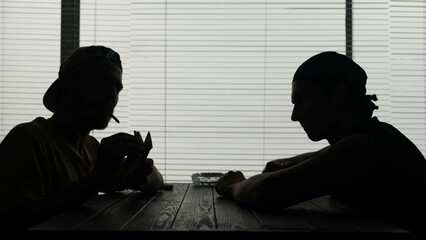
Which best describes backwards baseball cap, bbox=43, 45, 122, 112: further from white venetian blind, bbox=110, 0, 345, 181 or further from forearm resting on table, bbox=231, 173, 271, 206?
white venetian blind, bbox=110, 0, 345, 181

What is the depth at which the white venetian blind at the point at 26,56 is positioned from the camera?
116 inches

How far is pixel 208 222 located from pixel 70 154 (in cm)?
84

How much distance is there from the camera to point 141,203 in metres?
1.45

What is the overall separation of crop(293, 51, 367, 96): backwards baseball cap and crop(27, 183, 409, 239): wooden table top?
408 millimetres

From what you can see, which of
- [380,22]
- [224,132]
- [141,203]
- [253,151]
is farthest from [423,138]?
[141,203]

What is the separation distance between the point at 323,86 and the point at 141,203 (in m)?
0.73

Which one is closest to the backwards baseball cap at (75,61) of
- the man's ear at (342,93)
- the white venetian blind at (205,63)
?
the man's ear at (342,93)

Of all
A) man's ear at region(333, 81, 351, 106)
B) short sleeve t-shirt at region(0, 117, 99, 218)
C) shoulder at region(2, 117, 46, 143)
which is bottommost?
short sleeve t-shirt at region(0, 117, 99, 218)

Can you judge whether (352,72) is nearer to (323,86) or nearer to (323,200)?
(323,86)

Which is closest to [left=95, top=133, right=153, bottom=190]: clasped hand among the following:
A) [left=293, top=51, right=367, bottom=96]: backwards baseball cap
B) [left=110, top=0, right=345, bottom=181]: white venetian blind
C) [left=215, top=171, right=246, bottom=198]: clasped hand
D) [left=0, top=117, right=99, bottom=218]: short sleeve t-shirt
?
[left=0, top=117, right=99, bottom=218]: short sleeve t-shirt

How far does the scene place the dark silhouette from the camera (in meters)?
1.25

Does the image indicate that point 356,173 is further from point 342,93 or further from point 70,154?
point 70,154

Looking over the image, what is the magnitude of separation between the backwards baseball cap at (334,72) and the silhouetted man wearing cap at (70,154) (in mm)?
633

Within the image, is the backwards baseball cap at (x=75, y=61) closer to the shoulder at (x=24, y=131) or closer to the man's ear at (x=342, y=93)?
the shoulder at (x=24, y=131)
